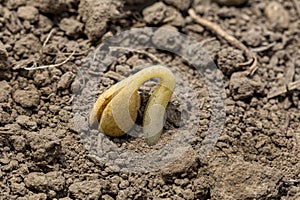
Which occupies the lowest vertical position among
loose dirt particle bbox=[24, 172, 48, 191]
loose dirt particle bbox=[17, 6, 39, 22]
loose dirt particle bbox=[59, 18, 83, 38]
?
loose dirt particle bbox=[24, 172, 48, 191]

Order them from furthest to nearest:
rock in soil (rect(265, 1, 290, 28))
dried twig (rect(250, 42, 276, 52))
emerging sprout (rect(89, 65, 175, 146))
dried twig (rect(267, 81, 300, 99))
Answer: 1. rock in soil (rect(265, 1, 290, 28))
2. dried twig (rect(250, 42, 276, 52))
3. dried twig (rect(267, 81, 300, 99))
4. emerging sprout (rect(89, 65, 175, 146))

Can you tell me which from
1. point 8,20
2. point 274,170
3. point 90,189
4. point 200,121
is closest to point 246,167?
point 274,170

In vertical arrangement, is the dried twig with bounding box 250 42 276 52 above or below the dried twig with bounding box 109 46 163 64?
below

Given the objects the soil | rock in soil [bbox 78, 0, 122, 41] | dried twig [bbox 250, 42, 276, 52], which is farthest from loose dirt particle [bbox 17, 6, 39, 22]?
dried twig [bbox 250, 42, 276, 52]

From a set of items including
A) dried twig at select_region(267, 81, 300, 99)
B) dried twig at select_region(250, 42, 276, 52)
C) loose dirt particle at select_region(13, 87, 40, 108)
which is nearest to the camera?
loose dirt particle at select_region(13, 87, 40, 108)

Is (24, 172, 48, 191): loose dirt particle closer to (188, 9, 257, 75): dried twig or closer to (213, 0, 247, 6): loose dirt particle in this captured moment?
A: (188, 9, 257, 75): dried twig

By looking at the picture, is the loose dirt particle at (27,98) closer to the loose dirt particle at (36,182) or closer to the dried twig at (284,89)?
the loose dirt particle at (36,182)

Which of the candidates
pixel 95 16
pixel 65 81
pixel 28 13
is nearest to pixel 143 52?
pixel 95 16
